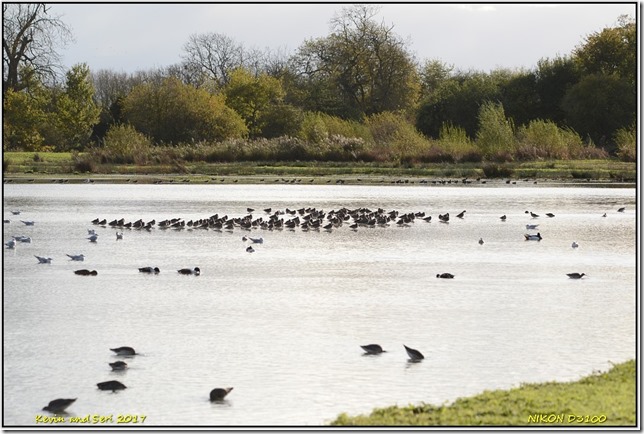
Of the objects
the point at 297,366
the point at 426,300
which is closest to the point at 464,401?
the point at 297,366

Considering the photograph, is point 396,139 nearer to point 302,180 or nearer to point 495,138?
point 495,138

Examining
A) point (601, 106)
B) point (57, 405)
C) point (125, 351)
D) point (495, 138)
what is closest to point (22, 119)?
point (495, 138)

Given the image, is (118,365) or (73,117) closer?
(118,365)

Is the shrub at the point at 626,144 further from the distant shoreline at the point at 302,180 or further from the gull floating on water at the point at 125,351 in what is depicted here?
the gull floating on water at the point at 125,351

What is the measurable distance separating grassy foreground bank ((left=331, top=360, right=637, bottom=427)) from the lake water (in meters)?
0.32

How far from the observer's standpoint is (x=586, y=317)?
10664 millimetres

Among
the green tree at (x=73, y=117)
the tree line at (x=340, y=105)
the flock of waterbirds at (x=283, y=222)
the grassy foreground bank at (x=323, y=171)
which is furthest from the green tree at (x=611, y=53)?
the flock of waterbirds at (x=283, y=222)

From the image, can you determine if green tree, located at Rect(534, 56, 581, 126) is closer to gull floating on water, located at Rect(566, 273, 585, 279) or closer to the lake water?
the lake water

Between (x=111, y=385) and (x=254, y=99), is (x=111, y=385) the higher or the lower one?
the lower one

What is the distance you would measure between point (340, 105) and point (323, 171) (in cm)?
2584

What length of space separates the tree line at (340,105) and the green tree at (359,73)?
87mm

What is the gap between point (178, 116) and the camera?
57.3m

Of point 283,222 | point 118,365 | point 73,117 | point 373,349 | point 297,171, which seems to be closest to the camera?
point 118,365

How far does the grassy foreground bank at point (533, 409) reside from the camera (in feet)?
22.1
